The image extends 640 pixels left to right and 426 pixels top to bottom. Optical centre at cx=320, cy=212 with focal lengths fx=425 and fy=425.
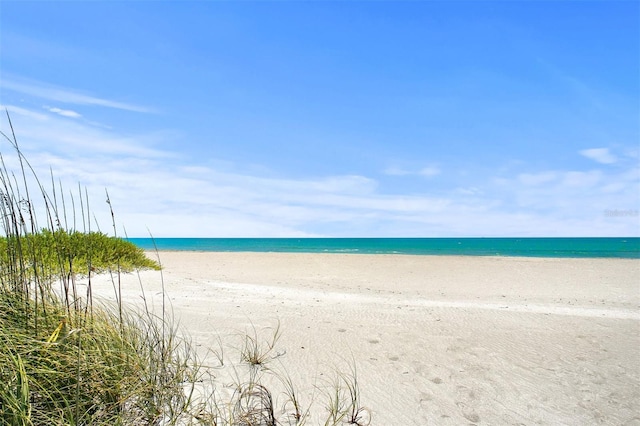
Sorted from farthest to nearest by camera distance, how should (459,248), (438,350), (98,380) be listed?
(459,248)
(438,350)
(98,380)

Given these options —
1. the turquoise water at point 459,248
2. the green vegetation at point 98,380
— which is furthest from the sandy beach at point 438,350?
the turquoise water at point 459,248

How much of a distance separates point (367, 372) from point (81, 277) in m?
6.44

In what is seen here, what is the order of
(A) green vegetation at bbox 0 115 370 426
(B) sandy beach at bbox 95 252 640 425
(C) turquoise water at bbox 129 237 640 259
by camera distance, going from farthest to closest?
1. (C) turquoise water at bbox 129 237 640 259
2. (B) sandy beach at bbox 95 252 640 425
3. (A) green vegetation at bbox 0 115 370 426

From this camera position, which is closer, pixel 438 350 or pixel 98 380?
pixel 98 380

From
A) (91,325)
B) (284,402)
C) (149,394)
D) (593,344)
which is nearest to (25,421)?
(149,394)

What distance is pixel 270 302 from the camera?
766cm

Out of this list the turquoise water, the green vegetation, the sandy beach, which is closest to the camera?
the green vegetation

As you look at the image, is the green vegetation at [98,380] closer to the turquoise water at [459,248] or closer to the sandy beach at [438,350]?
the sandy beach at [438,350]

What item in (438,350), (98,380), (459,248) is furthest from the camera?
(459,248)

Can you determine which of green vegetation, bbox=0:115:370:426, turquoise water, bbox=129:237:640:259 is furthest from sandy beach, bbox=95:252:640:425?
turquoise water, bbox=129:237:640:259

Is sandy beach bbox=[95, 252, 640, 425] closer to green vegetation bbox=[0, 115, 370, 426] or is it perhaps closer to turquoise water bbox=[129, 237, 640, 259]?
green vegetation bbox=[0, 115, 370, 426]

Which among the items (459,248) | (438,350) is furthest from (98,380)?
(459,248)

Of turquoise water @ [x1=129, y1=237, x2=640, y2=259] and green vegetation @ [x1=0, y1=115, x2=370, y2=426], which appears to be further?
turquoise water @ [x1=129, y1=237, x2=640, y2=259]

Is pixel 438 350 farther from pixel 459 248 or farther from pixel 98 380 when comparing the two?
pixel 459 248
